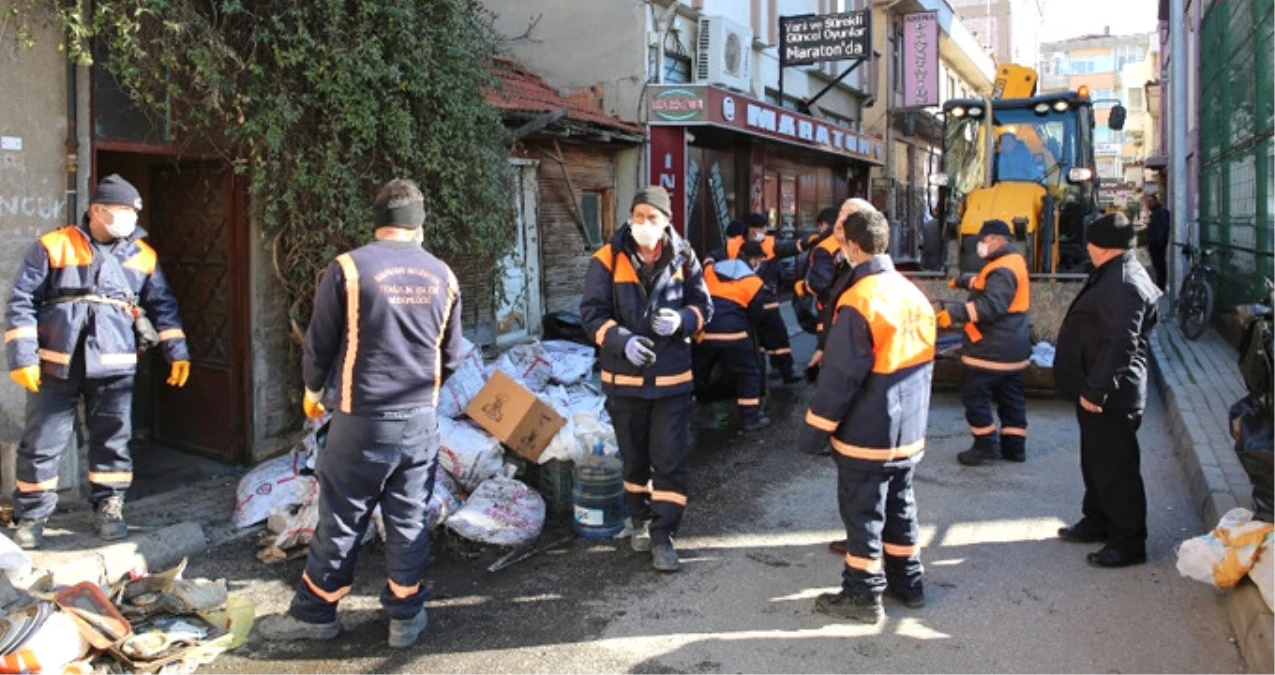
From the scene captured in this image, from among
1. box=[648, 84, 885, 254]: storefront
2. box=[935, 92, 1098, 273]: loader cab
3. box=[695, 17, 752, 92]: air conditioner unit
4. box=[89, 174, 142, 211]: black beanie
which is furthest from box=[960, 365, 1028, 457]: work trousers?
box=[695, 17, 752, 92]: air conditioner unit

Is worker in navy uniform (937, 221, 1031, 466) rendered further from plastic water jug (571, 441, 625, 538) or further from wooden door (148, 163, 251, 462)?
wooden door (148, 163, 251, 462)

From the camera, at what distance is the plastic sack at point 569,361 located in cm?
814

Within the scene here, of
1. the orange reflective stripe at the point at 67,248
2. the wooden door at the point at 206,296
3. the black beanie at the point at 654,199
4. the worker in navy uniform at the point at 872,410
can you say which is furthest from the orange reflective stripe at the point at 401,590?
the wooden door at the point at 206,296

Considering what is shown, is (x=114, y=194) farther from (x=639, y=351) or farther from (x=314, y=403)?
(x=639, y=351)

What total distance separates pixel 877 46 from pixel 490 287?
1826 centimetres

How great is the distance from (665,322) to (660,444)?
0.66m

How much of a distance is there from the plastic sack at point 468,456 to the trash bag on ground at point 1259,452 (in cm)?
389

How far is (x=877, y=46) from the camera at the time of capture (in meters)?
23.8

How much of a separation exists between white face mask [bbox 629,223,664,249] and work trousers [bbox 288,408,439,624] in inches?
56.7

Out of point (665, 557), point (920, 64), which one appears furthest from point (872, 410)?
point (920, 64)

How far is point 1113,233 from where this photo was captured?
505cm

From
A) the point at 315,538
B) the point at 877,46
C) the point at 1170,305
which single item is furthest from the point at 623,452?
the point at 877,46

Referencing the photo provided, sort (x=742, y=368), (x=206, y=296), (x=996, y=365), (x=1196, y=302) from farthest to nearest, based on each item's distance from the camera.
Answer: (x=1196, y=302), (x=742, y=368), (x=206, y=296), (x=996, y=365)

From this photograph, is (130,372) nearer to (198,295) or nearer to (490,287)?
(198,295)
